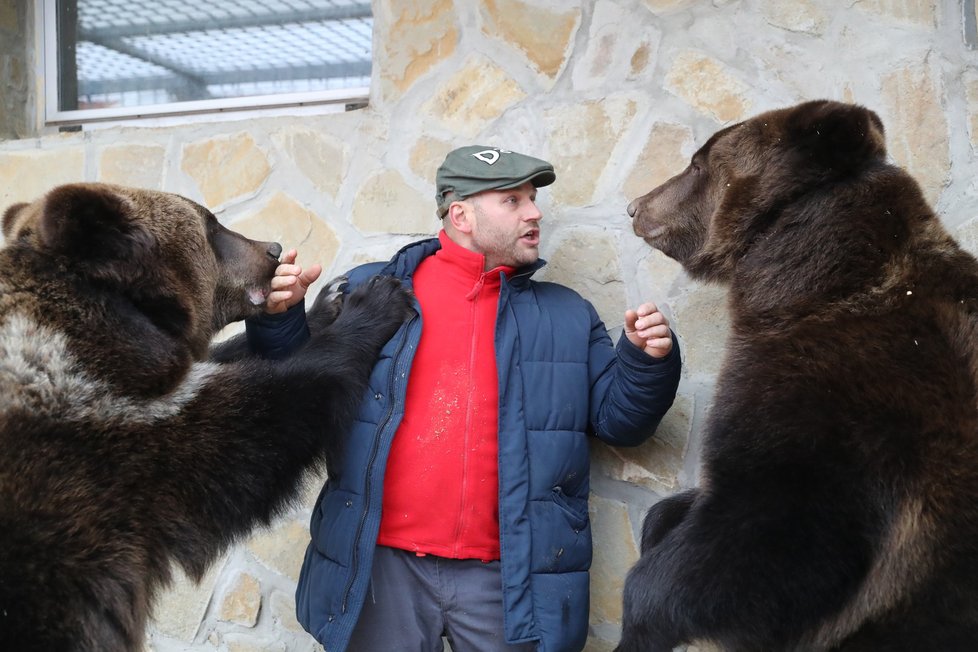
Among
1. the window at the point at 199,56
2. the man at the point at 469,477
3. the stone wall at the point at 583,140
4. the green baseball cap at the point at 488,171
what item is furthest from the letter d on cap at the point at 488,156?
the window at the point at 199,56

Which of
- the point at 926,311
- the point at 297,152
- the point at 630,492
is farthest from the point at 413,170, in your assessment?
the point at 926,311

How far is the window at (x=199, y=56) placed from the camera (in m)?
5.33

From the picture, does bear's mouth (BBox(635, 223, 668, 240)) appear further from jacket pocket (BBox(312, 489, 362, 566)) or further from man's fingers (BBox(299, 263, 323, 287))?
jacket pocket (BBox(312, 489, 362, 566))

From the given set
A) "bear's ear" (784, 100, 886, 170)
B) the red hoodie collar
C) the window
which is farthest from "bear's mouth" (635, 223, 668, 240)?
the window

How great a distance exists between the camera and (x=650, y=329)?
10.8 ft

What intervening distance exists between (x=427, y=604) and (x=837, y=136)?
2.08 meters

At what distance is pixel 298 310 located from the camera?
3521 mm

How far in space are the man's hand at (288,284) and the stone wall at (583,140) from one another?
4.28ft

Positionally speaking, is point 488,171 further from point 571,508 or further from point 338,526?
point 338,526

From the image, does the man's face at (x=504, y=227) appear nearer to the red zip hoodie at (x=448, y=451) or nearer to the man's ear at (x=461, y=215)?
the man's ear at (x=461, y=215)

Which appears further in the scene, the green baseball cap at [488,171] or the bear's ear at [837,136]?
the green baseball cap at [488,171]

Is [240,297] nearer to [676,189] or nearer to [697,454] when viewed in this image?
[676,189]

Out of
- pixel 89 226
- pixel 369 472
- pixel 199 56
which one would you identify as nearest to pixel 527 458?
pixel 369 472

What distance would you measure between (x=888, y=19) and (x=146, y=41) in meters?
4.14
